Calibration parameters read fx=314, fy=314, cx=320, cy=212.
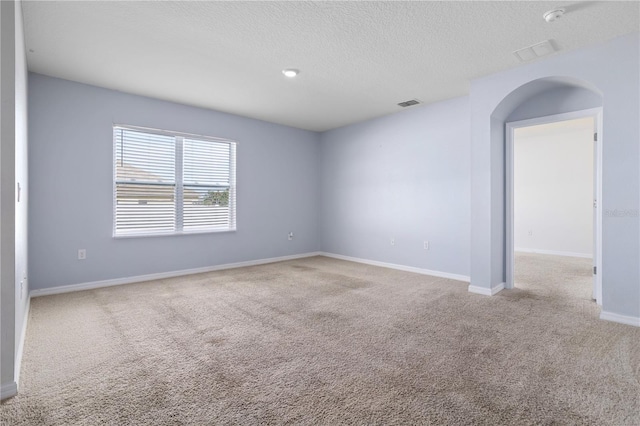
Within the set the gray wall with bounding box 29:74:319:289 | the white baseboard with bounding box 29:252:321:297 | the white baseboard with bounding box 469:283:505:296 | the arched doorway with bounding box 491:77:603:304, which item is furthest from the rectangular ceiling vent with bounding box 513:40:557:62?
the white baseboard with bounding box 29:252:321:297

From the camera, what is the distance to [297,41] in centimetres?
287

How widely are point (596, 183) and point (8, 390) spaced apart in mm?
5184

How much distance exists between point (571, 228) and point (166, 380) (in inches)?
299

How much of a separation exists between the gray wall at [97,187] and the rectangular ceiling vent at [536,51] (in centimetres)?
400

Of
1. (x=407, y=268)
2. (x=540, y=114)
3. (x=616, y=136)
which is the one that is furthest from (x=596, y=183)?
(x=407, y=268)

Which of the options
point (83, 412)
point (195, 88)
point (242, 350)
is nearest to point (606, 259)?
point (242, 350)

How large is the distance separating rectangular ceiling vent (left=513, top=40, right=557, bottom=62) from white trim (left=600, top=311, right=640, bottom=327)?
8.25 ft

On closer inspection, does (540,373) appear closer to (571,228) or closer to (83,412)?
(83,412)

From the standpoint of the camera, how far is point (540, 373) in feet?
6.48

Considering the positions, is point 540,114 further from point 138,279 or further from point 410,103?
point 138,279

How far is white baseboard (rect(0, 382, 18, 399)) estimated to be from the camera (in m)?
1.71

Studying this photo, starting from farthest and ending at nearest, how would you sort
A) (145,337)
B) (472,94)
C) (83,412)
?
(472,94)
(145,337)
(83,412)

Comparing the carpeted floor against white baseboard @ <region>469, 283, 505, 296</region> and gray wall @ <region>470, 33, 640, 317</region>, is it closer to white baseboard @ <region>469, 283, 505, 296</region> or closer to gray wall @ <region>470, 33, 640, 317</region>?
white baseboard @ <region>469, 283, 505, 296</region>

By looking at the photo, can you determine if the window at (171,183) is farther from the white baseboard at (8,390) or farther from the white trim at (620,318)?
the white trim at (620,318)
